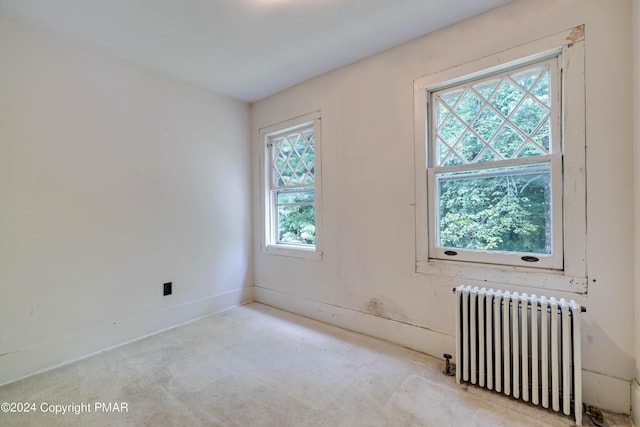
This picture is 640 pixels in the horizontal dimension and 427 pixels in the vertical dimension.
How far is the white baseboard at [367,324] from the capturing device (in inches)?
86.0

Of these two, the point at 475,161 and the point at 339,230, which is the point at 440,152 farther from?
the point at 339,230

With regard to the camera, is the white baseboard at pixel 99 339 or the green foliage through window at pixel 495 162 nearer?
the green foliage through window at pixel 495 162

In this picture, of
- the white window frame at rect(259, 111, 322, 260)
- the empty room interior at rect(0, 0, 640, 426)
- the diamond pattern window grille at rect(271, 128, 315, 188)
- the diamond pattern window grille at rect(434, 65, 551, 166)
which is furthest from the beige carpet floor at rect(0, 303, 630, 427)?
the diamond pattern window grille at rect(271, 128, 315, 188)

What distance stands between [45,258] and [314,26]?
8.65 feet

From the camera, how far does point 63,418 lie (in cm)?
158

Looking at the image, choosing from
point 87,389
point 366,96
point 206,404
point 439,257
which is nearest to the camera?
point 206,404

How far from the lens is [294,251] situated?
3172 mm

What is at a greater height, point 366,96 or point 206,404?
point 366,96

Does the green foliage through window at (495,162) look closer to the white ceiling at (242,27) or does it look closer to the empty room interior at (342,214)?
the empty room interior at (342,214)

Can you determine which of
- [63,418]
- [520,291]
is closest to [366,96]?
[520,291]

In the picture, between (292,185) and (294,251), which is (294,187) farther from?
(294,251)

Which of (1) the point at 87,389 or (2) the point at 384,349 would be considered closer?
(1) the point at 87,389

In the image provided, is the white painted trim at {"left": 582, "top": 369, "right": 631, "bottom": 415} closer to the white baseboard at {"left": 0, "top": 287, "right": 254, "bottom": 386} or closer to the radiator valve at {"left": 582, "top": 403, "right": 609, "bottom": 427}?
the radiator valve at {"left": 582, "top": 403, "right": 609, "bottom": 427}

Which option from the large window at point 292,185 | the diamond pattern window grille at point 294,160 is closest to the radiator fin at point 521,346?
the large window at point 292,185
